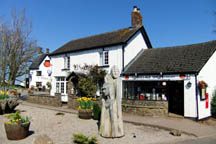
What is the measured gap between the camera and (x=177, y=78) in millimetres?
12609

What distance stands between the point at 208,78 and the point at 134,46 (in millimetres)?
6999

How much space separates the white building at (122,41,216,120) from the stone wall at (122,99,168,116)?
0.65 feet

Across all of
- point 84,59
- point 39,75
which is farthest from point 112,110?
point 39,75

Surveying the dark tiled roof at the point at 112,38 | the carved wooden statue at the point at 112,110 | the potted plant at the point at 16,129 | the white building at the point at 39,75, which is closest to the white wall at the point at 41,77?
the white building at the point at 39,75

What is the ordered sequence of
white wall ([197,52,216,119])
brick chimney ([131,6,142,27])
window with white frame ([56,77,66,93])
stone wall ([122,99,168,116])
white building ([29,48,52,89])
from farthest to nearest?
white building ([29,48,52,89]) < window with white frame ([56,77,66,93]) < brick chimney ([131,6,142,27]) < stone wall ([122,99,168,116]) < white wall ([197,52,216,119])

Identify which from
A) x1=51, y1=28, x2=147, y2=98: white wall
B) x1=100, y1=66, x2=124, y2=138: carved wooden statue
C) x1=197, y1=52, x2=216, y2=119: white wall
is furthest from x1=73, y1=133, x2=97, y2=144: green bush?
x1=51, y1=28, x2=147, y2=98: white wall

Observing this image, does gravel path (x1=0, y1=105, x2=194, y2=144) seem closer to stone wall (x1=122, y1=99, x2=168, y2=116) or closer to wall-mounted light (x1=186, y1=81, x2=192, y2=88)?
stone wall (x1=122, y1=99, x2=168, y2=116)

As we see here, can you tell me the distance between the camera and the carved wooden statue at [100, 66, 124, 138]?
7.57 metres

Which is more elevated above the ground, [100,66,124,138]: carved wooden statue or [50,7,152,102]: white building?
[50,7,152,102]: white building

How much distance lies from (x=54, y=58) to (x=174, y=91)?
1423 centimetres

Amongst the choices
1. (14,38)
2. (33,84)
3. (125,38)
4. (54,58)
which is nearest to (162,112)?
(125,38)

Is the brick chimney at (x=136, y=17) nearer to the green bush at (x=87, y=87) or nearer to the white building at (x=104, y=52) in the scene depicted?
the white building at (x=104, y=52)

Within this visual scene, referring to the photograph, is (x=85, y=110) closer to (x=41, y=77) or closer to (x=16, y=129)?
(x=16, y=129)

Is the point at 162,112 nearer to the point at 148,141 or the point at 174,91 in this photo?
the point at 174,91
